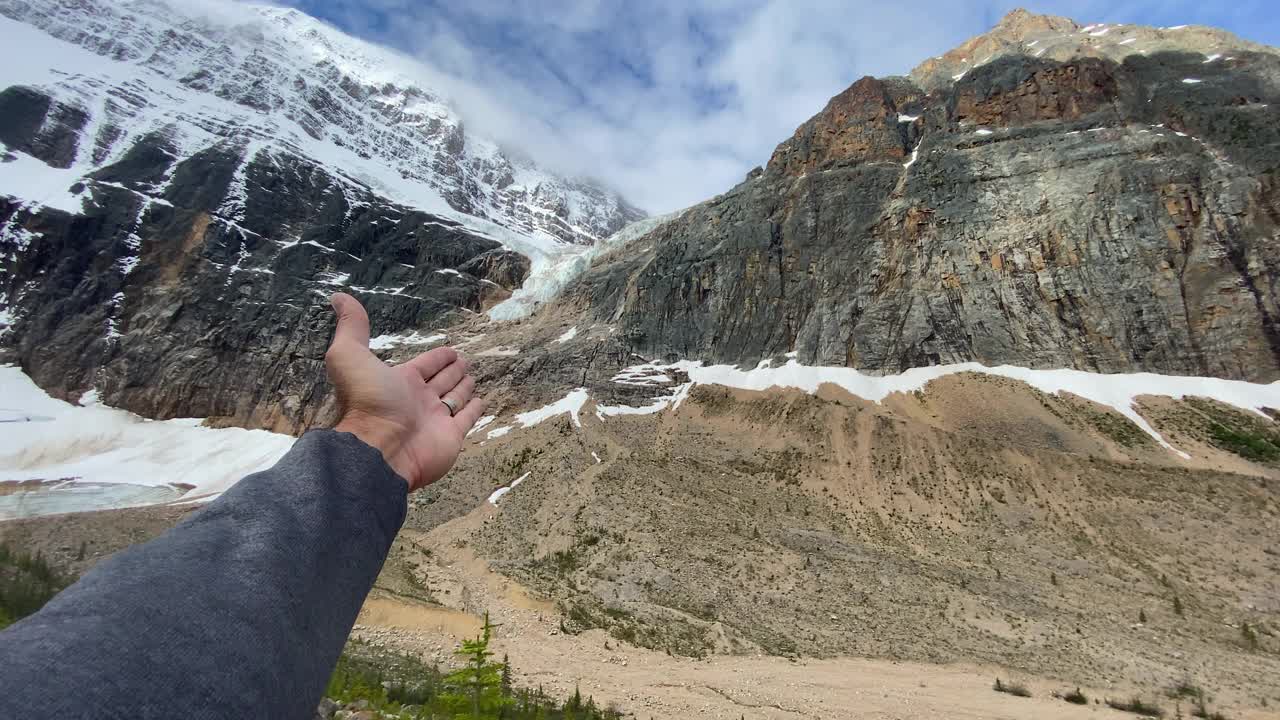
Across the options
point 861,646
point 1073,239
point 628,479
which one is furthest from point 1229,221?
point 628,479

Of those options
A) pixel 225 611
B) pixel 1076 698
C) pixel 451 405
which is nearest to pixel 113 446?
pixel 451 405

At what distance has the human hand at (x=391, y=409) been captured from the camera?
228 cm

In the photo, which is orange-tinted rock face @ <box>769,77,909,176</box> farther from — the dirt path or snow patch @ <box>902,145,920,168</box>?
the dirt path

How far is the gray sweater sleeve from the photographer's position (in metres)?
0.98

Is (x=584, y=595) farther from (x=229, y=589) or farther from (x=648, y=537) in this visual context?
(x=229, y=589)

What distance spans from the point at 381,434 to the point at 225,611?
3.51 ft

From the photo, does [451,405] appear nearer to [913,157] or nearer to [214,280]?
[913,157]

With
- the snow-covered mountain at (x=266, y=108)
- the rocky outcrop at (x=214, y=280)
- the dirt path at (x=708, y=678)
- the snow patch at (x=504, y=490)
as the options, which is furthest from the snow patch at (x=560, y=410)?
the snow-covered mountain at (x=266, y=108)

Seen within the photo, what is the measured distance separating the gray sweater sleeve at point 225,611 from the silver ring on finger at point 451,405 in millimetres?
1017

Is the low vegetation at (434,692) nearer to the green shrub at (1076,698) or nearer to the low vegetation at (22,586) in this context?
the low vegetation at (22,586)

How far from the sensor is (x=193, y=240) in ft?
206

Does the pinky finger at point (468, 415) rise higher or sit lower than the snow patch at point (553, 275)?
lower

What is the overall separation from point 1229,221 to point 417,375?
43.5 meters

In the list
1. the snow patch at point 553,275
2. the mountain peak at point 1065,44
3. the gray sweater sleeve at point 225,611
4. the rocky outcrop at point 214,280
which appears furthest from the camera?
the snow patch at point 553,275
